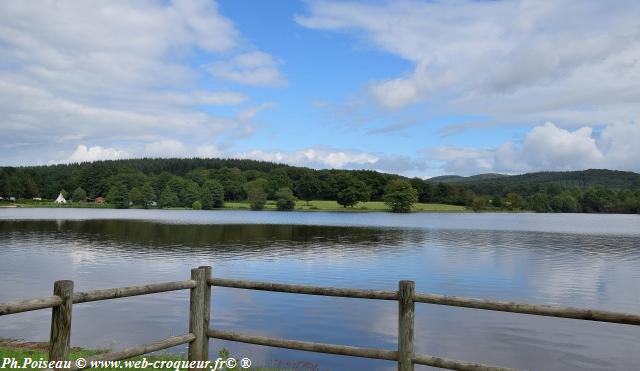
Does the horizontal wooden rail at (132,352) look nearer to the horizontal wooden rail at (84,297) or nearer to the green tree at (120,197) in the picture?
the horizontal wooden rail at (84,297)

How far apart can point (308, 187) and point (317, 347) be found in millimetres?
180845

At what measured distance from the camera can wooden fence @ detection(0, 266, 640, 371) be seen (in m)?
6.23

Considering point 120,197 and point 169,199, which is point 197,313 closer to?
point 169,199

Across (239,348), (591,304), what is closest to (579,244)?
(591,304)

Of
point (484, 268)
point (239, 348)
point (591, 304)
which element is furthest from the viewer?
point (484, 268)

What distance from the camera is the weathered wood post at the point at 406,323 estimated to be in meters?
7.27

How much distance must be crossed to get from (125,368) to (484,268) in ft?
96.7

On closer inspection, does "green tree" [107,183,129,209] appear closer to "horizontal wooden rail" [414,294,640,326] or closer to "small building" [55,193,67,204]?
"small building" [55,193,67,204]

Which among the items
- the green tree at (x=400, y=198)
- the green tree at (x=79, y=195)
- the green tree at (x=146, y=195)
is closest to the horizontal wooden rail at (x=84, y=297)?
the green tree at (x=400, y=198)

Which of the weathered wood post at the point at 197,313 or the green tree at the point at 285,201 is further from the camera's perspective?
the green tree at the point at 285,201

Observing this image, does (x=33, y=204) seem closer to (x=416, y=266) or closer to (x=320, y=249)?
(x=320, y=249)

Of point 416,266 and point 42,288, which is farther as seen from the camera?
point 416,266

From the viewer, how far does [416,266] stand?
35.7 meters

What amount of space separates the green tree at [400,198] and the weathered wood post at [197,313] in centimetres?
15543
